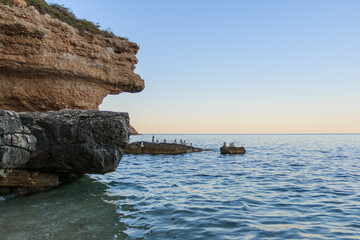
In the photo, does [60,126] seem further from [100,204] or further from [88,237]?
[88,237]

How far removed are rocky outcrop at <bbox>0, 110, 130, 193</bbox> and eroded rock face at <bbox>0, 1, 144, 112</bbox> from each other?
459 centimetres

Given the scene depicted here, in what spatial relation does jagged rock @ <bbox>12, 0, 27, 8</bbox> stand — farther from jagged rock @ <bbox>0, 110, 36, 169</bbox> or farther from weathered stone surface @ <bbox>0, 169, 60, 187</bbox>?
weathered stone surface @ <bbox>0, 169, 60, 187</bbox>

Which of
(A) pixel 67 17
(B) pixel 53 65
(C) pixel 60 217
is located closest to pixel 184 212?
(C) pixel 60 217

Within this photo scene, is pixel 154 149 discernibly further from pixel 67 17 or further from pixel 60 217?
pixel 60 217

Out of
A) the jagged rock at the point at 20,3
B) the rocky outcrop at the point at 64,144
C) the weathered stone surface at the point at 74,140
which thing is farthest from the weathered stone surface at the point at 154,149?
the weathered stone surface at the point at 74,140

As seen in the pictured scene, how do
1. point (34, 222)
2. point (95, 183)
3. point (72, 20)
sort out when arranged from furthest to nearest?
point (72, 20) < point (95, 183) < point (34, 222)

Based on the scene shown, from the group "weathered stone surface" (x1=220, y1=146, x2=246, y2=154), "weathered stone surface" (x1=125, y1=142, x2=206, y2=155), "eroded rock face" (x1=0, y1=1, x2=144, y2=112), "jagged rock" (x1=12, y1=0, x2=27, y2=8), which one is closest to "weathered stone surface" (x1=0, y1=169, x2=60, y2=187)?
"eroded rock face" (x1=0, y1=1, x2=144, y2=112)

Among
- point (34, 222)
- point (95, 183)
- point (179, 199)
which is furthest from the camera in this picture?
point (95, 183)

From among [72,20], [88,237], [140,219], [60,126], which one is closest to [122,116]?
[60,126]

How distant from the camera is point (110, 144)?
381 inches

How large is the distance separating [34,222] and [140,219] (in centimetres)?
260

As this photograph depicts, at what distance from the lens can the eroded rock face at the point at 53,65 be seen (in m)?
12.1

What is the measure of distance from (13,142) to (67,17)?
11.1 m

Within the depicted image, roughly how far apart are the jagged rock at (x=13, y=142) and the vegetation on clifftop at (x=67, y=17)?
9.27 metres
